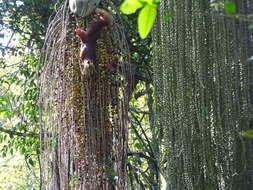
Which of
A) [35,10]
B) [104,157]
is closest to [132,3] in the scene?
[104,157]

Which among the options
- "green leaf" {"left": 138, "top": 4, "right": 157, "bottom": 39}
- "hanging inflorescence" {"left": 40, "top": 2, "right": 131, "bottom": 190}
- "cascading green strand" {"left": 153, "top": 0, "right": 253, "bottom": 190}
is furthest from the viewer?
"hanging inflorescence" {"left": 40, "top": 2, "right": 131, "bottom": 190}

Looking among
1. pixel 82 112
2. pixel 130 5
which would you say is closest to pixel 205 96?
pixel 82 112

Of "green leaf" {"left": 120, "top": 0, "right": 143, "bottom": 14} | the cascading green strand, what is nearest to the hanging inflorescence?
the cascading green strand

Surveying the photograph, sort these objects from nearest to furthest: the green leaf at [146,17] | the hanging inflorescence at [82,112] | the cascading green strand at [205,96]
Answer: the green leaf at [146,17] → the cascading green strand at [205,96] → the hanging inflorescence at [82,112]

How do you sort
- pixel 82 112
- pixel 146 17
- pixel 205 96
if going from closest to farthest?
pixel 146 17
pixel 205 96
pixel 82 112

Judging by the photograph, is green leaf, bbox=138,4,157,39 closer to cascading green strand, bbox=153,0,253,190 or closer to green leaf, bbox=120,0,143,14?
green leaf, bbox=120,0,143,14

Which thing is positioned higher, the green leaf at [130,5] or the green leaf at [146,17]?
the green leaf at [130,5]

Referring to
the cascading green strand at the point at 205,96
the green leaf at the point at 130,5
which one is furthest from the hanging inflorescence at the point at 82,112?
the green leaf at the point at 130,5

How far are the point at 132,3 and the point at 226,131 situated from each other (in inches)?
33.4

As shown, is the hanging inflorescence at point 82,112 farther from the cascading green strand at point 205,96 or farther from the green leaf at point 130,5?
the green leaf at point 130,5

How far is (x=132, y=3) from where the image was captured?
0.94 metres

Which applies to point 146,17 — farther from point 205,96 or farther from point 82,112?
point 82,112

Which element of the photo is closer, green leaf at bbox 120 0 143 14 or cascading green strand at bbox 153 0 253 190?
green leaf at bbox 120 0 143 14

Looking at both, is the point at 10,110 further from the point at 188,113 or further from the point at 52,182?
the point at 188,113
